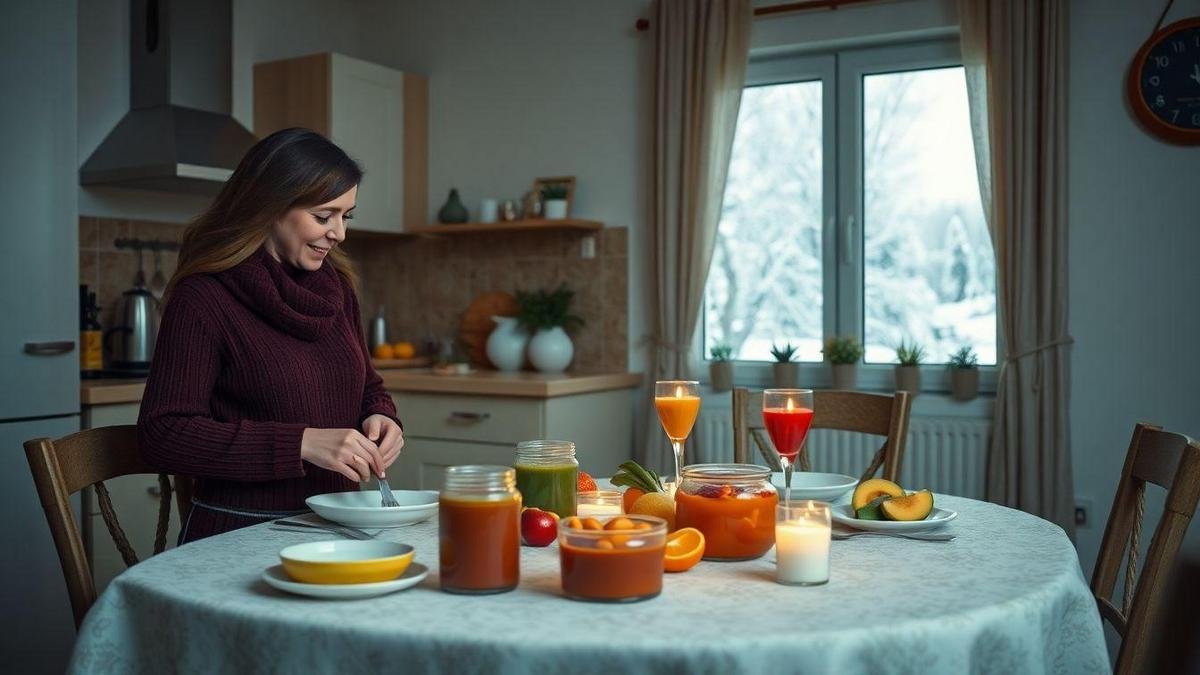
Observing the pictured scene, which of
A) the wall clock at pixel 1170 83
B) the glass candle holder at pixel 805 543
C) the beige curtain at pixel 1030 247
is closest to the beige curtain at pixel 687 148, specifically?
the beige curtain at pixel 1030 247

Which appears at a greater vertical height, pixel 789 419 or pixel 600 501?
pixel 789 419

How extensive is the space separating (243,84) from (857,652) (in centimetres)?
383

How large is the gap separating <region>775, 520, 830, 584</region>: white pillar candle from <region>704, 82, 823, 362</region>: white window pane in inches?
107

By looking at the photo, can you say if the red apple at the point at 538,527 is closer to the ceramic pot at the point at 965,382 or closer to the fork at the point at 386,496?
the fork at the point at 386,496

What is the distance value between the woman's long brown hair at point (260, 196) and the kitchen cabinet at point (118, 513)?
142 centimetres

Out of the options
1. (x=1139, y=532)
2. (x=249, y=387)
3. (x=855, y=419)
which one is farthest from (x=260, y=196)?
(x=1139, y=532)

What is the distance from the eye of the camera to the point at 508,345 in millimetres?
4227

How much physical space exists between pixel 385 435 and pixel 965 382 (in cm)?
229

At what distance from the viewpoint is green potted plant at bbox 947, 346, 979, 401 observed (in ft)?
11.7

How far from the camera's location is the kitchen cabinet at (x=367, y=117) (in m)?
4.16

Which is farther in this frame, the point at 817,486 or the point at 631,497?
the point at 817,486

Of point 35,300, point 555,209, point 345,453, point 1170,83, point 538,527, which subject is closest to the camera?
point 538,527

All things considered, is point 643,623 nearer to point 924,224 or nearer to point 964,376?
point 964,376

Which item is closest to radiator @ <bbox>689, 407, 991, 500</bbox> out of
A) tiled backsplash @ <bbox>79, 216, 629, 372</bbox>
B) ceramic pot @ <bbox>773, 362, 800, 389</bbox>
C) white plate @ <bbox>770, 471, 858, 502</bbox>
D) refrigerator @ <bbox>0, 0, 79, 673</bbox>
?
ceramic pot @ <bbox>773, 362, 800, 389</bbox>
